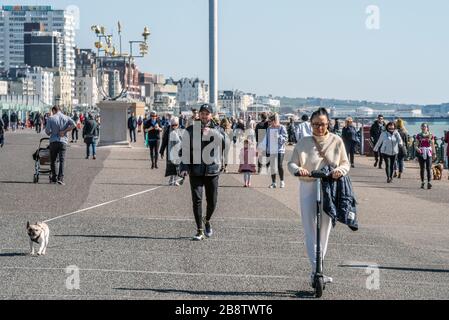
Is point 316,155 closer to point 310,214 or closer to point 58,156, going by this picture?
point 310,214

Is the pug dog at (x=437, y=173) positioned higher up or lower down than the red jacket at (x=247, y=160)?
lower down

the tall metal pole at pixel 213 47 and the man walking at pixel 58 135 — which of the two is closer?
the man walking at pixel 58 135

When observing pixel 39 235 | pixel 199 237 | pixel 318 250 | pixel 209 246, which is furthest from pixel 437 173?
pixel 318 250

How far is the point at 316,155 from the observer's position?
377 inches

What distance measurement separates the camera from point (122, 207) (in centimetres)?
1766

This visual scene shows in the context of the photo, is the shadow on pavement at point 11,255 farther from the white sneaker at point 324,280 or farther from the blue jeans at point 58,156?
the blue jeans at point 58,156

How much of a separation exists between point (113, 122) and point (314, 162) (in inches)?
1360

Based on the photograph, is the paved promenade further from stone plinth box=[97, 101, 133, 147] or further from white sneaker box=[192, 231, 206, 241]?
stone plinth box=[97, 101, 133, 147]

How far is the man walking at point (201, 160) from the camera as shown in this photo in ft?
42.9

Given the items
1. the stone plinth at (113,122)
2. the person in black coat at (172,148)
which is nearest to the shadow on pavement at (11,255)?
the person in black coat at (172,148)

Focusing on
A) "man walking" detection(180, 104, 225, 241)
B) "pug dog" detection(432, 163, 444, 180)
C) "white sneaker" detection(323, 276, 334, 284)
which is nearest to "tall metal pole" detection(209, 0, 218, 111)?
"pug dog" detection(432, 163, 444, 180)

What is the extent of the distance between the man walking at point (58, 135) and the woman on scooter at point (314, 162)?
13.3 meters

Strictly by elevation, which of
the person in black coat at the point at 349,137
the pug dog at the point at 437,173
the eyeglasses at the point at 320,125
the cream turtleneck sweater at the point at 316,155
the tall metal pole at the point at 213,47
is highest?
the tall metal pole at the point at 213,47
